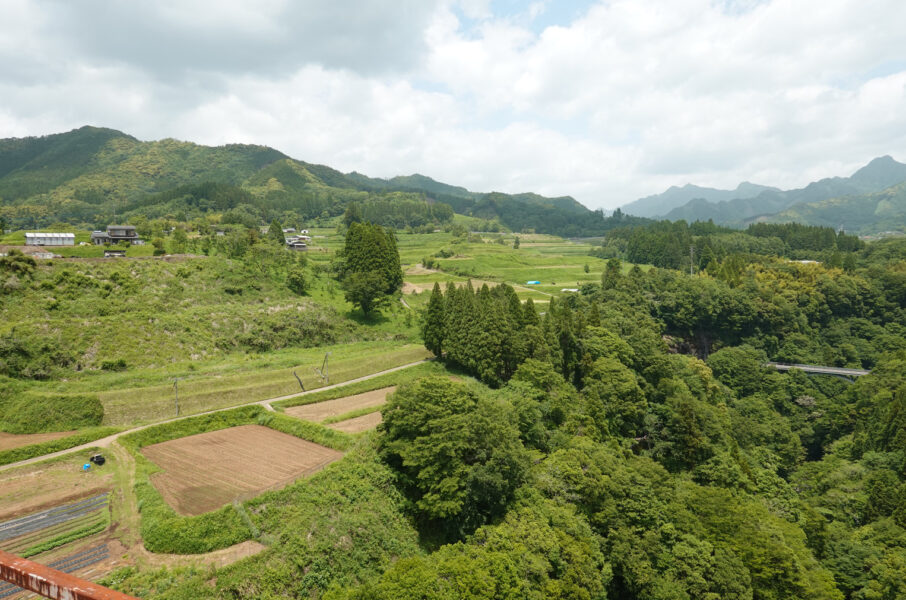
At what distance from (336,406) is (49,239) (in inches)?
2406

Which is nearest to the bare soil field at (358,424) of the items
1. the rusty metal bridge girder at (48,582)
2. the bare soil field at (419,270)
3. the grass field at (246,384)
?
the grass field at (246,384)

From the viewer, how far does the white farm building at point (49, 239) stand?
65125 millimetres

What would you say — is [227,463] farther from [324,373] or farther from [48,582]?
[48,582]

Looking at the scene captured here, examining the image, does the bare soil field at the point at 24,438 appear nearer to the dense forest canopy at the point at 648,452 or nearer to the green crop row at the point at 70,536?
the green crop row at the point at 70,536

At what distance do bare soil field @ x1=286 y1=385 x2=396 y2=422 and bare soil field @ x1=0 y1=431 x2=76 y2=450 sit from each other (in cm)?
1423

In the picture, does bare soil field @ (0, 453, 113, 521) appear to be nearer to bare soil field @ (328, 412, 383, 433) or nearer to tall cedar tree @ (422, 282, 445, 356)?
bare soil field @ (328, 412, 383, 433)

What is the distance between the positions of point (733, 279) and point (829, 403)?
92.8 ft

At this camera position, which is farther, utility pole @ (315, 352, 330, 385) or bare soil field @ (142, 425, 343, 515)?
utility pole @ (315, 352, 330, 385)

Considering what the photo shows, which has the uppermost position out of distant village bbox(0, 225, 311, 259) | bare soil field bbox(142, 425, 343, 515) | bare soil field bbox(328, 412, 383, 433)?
distant village bbox(0, 225, 311, 259)

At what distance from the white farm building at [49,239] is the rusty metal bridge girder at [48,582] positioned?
8108 cm

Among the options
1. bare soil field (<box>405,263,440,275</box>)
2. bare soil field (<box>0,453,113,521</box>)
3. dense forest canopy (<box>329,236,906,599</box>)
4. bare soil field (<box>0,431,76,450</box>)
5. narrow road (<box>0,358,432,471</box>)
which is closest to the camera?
bare soil field (<box>0,453,113,521</box>)

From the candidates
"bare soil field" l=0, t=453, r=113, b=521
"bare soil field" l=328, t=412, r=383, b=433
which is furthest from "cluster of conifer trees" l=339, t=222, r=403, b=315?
"bare soil field" l=0, t=453, r=113, b=521

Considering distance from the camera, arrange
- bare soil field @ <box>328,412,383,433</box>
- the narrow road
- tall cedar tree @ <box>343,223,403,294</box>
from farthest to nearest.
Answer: tall cedar tree @ <box>343,223,403,294</box> < bare soil field @ <box>328,412,383,433</box> < the narrow road

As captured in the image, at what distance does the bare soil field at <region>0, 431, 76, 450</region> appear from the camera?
2738 centimetres
